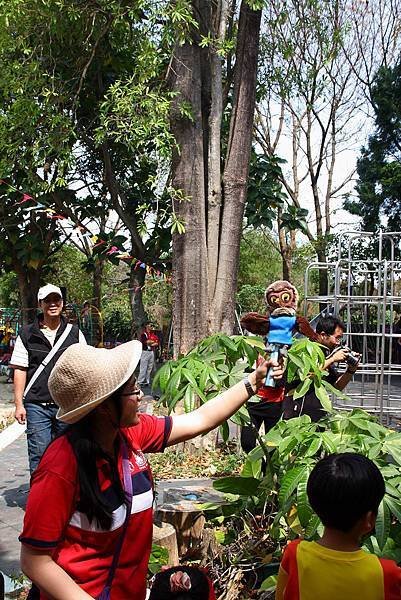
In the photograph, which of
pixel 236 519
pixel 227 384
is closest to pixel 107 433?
pixel 227 384

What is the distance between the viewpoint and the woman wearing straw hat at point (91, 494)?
191 cm

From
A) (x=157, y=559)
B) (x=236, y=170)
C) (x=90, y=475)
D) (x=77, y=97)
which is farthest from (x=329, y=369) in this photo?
(x=77, y=97)

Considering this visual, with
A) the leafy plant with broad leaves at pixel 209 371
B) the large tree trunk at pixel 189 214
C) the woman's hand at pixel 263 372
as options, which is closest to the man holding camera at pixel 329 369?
the leafy plant with broad leaves at pixel 209 371

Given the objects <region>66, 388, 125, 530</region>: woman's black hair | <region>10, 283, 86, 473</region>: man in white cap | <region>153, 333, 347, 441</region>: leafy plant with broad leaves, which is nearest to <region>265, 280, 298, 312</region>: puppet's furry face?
<region>153, 333, 347, 441</region>: leafy plant with broad leaves

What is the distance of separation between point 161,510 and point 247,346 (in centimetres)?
154

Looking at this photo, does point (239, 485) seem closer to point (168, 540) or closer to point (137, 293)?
point (168, 540)

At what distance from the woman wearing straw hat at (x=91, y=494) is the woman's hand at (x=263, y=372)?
0.52 m

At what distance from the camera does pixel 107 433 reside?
212 centimetres

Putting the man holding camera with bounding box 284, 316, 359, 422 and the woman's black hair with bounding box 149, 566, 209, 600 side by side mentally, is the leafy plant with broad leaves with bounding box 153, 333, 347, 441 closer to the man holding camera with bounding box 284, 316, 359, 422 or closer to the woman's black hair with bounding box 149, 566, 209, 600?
the man holding camera with bounding box 284, 316, 359, 422

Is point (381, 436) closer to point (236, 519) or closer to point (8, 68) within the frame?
point (236, 519)

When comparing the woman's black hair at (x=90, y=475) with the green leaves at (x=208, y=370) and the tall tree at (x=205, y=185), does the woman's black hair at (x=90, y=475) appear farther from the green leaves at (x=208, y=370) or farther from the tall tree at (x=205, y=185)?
the tall tree at (x=205, y=185)

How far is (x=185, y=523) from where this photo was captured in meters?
4.42

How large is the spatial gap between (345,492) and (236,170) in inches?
227

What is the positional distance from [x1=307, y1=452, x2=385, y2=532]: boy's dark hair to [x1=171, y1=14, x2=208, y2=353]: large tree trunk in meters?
5.09
